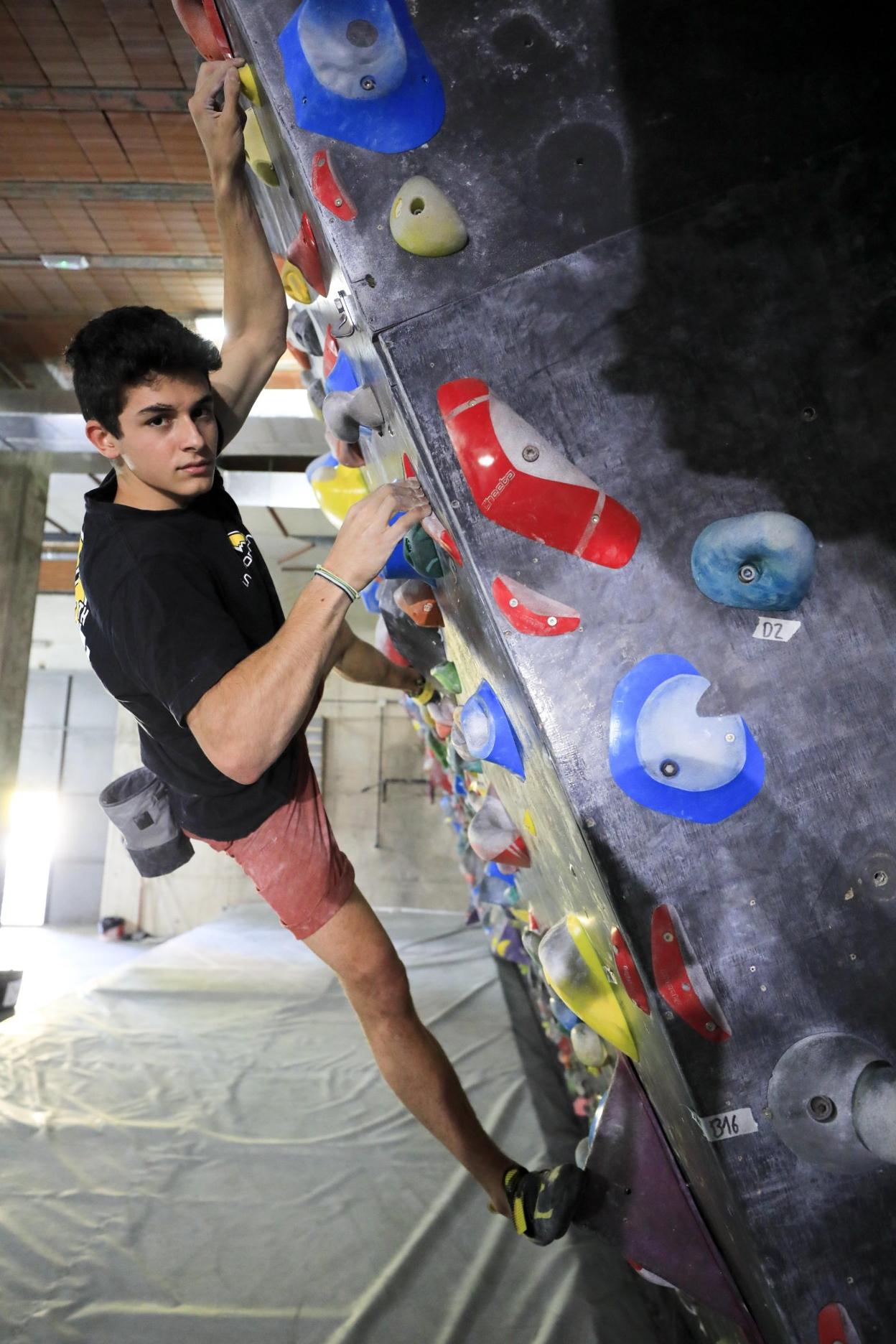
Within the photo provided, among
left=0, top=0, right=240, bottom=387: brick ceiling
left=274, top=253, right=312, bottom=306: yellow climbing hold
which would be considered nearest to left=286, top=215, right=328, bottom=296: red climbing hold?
left=274, top=253, right=312, bottom=306: yellow climbing hold

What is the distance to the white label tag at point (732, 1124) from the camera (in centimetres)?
88

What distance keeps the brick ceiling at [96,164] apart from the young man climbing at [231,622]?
1.79 meters

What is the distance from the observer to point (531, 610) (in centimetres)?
92

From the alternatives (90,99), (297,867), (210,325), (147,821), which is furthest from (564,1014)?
(210,325)

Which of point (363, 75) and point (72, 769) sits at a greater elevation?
point (363, 75)

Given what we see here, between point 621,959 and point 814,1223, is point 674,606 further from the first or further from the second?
point 814,1223

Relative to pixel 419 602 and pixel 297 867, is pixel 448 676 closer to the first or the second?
pixel 419 602

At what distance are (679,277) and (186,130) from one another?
2.95m

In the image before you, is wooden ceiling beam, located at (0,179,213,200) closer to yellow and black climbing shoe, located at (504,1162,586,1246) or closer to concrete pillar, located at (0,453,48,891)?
concrete pillar, located at (0,453,48,891)

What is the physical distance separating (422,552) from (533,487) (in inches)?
Result: 13.1

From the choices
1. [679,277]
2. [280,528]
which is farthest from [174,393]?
[280,528]

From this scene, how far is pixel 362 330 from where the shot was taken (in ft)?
3.30

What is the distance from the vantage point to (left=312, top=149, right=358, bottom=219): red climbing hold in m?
0.96

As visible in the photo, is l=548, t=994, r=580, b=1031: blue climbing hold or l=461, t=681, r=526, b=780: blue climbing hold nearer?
l=461, t=681, r=526, b=780: blue climbing hold
